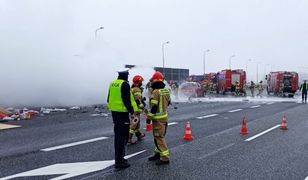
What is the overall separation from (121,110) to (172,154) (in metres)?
1.82

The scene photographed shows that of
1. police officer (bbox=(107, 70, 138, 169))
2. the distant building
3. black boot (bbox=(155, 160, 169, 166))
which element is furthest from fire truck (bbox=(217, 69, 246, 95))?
police officer (bbox=(107, 70, 138, 169))

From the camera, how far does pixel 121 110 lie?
6895 millimetres

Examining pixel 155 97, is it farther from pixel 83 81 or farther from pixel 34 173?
pixel 83 81

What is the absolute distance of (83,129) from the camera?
12.4 meters

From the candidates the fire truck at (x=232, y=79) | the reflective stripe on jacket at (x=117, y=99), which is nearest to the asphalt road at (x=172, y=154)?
the reflective stripe on jacket at (x=117, y=99)

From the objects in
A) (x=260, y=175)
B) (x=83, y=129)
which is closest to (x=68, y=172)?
(x=260, y=175)

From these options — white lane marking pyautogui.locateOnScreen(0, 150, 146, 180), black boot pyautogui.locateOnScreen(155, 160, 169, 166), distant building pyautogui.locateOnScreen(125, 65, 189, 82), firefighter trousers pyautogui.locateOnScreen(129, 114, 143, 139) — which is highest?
distant building pyautogui.locateOnScreen(125, 65, 189, 82)

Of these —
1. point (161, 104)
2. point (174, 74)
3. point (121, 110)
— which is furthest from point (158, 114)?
point (174, 74)

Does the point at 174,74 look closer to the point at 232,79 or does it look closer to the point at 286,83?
the point at 232,79

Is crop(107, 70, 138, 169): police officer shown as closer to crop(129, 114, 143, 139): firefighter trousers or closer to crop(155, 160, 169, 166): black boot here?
crop(155, 160, 169, 166): black boot

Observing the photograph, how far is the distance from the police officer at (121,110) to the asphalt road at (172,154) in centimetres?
29

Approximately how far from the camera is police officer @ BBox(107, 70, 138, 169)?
22.4ft

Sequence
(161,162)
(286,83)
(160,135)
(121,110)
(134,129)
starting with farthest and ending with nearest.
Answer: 1. (286,83)
2. (134,129)
3. (160,135)
4. (161,162)
5. (121,110)

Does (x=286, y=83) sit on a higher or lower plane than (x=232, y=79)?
lower
